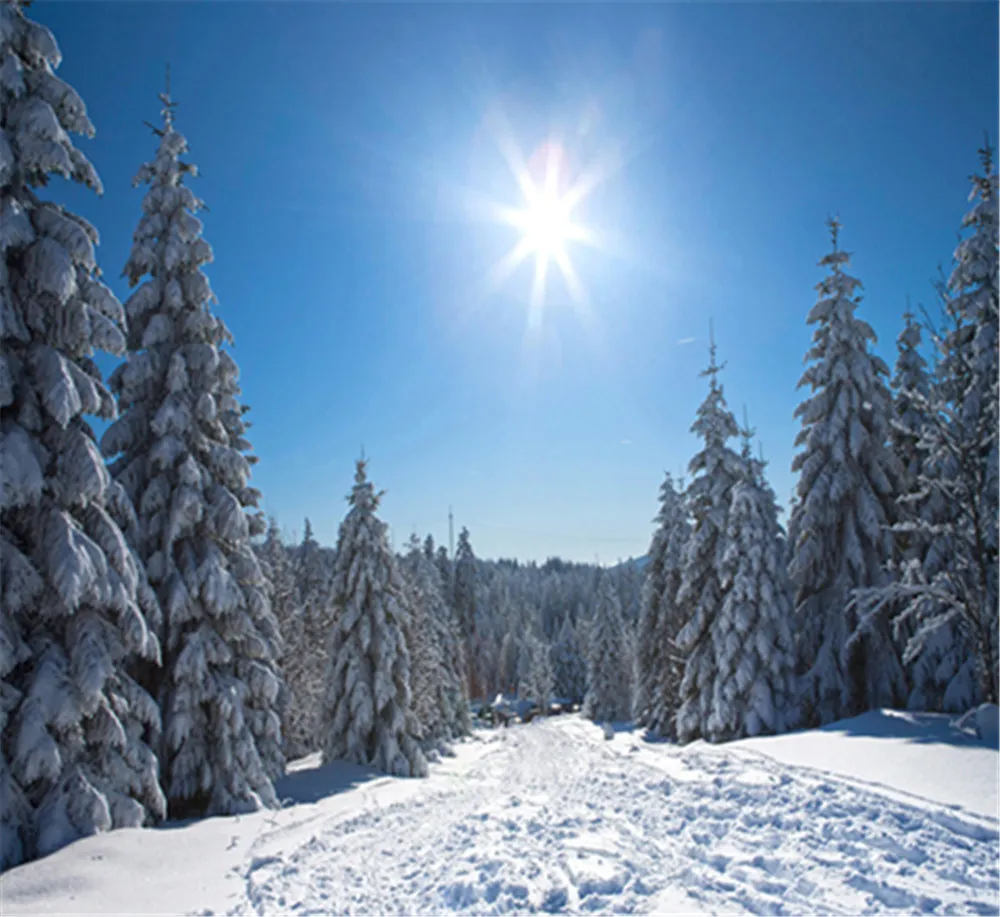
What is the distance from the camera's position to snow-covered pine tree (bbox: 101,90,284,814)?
1381 centimetres

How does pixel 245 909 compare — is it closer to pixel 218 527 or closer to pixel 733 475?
pixel 218 527

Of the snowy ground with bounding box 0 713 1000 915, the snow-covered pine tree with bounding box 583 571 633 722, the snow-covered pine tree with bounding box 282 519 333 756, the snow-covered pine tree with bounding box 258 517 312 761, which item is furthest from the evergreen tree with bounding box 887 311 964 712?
the snow-covered pine tree with bounding box 583 571 633 722

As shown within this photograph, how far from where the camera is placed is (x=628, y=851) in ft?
26.6

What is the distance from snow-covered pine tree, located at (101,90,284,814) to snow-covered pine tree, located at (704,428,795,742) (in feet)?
48.3

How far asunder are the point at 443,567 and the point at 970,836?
63.9 metres

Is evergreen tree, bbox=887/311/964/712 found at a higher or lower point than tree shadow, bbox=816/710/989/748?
higher

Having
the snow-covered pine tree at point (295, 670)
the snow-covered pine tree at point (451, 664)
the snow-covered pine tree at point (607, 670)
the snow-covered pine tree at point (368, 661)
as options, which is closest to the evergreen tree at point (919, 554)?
the snow-covered pine tree at point (368, 661)

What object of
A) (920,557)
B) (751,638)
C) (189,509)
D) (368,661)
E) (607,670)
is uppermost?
(189,509)

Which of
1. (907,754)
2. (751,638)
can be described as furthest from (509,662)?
(907,754)

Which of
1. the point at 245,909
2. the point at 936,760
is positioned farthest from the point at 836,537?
the point at 245,909

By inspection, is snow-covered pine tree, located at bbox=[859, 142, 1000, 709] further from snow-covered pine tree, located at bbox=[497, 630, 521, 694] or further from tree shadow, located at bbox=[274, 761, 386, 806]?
snow-covered pine tree, located at bbox=[497, 630, 521, 694]

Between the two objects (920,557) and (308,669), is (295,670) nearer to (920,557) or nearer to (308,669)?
(308,669)

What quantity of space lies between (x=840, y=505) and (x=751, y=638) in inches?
220

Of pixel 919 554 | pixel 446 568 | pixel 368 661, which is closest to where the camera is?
pixel 919 554
